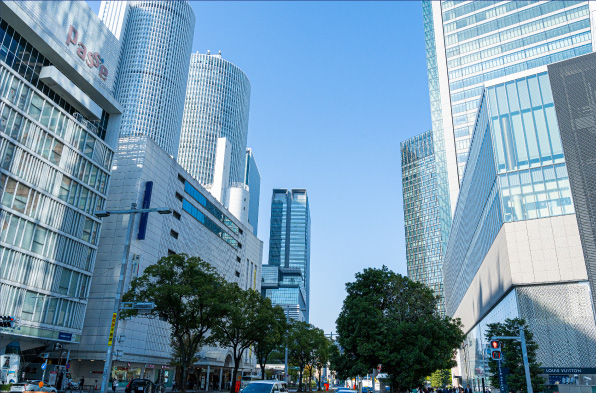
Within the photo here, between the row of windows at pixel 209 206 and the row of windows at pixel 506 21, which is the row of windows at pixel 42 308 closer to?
the row of windows at pixel 209 206

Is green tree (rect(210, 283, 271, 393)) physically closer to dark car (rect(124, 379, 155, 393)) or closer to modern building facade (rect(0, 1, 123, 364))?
dark car (rect(124, 379, 155, 393))

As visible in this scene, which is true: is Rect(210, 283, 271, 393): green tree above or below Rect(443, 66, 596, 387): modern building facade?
below

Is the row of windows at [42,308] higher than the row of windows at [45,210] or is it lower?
lower

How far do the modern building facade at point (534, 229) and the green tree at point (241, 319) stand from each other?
73.4 ft

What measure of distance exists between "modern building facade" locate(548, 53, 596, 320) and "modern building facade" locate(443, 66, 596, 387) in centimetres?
56

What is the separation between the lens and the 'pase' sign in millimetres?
53375

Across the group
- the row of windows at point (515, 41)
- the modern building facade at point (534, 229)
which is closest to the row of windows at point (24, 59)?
the modern building facade at point (534, 229)

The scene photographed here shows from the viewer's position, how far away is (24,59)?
46.4 metres

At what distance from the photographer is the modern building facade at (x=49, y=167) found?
42.9 meters

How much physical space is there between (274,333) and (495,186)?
28310mm

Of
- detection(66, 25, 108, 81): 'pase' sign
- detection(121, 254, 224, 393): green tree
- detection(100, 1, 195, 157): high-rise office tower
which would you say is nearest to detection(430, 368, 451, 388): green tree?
detection(121, 254, 224, 393): green tree

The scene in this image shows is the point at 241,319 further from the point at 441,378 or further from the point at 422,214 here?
the point at 422,214

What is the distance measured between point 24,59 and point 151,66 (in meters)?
129

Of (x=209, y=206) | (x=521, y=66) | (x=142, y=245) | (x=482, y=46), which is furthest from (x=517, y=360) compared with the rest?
(x=482, y=46)
